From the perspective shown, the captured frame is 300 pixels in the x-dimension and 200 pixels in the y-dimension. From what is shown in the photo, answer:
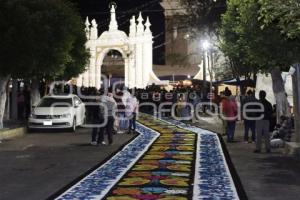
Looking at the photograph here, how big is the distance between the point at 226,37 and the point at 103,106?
5.00 m

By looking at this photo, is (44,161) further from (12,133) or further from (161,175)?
(12,133)

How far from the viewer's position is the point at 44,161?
13.9 metres

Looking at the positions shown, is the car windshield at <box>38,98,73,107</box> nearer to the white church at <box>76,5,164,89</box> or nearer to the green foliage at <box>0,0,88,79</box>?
the green foliage at <box>0,0,88,79</box>

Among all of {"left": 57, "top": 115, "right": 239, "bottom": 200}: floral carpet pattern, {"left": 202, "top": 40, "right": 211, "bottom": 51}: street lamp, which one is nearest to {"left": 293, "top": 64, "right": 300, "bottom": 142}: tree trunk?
{"left": 57, "top": 115, "right": 239, "bottom": 200}: floral carpet pattern

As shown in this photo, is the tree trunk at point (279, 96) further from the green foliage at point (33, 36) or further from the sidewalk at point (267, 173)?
the green foliage at point (33, 36)

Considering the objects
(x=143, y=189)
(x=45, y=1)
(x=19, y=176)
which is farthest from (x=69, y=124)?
(x=143, y=189)

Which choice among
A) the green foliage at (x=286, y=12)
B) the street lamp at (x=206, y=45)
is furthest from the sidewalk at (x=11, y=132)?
the street lamp at (x=206, y=45)

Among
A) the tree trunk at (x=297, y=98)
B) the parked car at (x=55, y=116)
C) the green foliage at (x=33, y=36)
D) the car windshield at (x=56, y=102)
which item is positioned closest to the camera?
the tree trunk at (x=297, y=98)

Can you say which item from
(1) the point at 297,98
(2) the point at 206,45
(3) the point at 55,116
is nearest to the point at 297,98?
(1) the point at 297,98

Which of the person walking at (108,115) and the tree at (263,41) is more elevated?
the tree at (263,41)

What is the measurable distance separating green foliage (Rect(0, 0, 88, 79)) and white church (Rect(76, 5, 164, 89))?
43.7 m

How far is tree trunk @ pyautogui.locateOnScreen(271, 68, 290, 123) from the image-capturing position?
62.3 feet

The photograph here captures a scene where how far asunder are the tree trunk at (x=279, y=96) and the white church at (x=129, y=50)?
46041 millimetres

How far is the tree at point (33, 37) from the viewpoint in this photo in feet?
65.7
